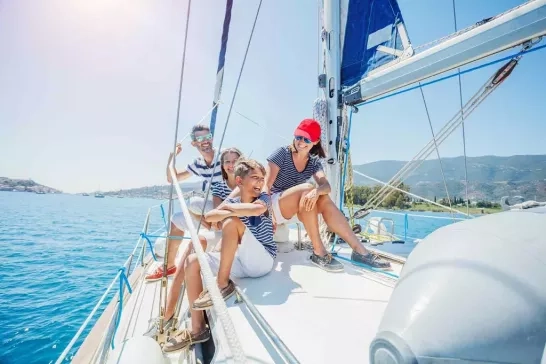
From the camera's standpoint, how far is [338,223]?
240cm

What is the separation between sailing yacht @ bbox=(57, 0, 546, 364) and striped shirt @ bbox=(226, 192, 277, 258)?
26 centimetres

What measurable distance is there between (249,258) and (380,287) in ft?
3.24

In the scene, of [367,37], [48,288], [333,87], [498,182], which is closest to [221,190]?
[333,87]

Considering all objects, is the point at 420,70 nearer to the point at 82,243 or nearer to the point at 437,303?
the point at 437,303

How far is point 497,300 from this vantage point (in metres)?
0.57

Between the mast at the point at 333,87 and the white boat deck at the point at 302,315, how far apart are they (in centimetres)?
117

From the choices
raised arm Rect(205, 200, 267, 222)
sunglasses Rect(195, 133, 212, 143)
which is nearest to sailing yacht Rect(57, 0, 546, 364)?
raised arm Rect(205, 200, 267, 222)

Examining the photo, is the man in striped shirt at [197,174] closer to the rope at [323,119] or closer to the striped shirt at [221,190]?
the striped shirt at [221,190]

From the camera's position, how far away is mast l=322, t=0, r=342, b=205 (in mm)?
3080

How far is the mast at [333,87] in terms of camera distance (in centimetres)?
308

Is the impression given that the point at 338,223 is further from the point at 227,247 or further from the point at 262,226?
the point at 227,247

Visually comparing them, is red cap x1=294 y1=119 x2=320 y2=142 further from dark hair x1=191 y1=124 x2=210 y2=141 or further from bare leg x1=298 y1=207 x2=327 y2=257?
dark hair x1=191 y1=124 x2=210 y2=141

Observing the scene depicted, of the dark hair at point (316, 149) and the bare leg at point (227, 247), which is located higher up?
the dark hair at point (316, 149)

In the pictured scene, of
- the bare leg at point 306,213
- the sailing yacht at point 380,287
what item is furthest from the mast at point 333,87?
the bare leg at point 306,213
